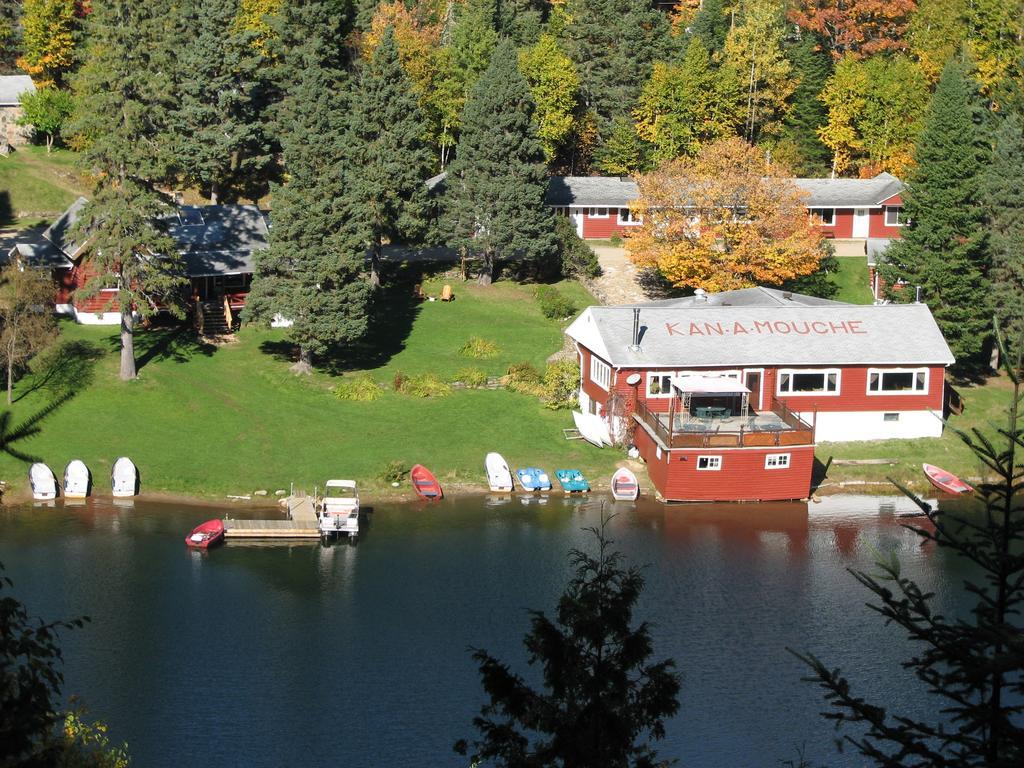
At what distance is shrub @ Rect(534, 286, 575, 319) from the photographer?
2751 inches

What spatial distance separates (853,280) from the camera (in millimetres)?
78000

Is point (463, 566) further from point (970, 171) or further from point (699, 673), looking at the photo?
point (970, 171)

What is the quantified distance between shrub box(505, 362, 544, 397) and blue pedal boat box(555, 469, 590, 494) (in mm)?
7592

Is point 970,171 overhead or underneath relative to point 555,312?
overhead

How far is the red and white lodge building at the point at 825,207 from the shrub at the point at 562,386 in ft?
76.5

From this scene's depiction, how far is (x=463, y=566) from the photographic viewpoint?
45031 millimetres

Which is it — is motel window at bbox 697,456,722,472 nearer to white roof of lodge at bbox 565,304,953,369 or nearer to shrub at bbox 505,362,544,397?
white roof of lodge at bbox 565,304,953,369

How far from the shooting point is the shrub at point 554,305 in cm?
6988

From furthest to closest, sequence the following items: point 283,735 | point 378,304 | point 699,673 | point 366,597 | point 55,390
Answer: point 378,304 < point 55,390 < point 366,597 < point 699,673 < point 283,735

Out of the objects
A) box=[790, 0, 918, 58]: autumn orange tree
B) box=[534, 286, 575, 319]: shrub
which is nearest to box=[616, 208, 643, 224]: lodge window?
box=[534, 286, 575, 319]: shrub

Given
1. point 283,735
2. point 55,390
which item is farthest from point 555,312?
point 283,735

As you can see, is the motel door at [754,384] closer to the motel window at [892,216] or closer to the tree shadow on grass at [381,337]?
the tree shadow on grass at [381,337]

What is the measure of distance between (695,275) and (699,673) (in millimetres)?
34980

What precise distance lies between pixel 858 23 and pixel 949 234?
41.2m
